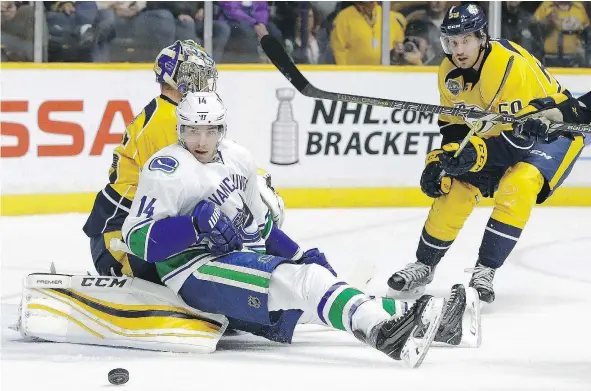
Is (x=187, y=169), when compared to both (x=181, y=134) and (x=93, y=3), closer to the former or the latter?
(x=181, y=134)

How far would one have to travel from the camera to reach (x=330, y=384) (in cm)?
307

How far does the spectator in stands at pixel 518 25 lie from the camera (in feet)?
24.5

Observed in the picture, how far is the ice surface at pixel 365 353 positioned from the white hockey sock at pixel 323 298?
5.0 inches

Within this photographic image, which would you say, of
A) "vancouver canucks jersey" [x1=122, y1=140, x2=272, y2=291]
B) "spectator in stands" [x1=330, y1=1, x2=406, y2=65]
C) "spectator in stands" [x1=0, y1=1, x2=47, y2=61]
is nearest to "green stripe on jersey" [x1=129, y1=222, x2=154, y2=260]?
"vancouver canucks jersey" [x1=122, y1=140, x2=272, y2=291]

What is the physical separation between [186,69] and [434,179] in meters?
1.01

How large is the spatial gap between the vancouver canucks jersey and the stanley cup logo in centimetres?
317

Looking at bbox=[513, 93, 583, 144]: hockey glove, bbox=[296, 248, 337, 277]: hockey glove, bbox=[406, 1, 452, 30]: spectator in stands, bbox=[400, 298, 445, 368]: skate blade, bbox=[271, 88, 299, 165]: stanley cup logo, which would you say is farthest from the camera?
bbox=[406, 1, 452, 30]: spectator in stands

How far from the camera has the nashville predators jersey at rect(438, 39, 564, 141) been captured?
14.7 feet

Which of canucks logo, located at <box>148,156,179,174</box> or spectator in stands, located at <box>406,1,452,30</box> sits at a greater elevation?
spectator in stands, located at <box>406,1,452,30</box>

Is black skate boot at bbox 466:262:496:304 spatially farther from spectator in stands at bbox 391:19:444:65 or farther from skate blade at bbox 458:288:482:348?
spectator in stands at bbox 391:19:444:65

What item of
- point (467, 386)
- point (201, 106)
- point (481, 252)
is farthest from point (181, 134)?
point (481, 252)

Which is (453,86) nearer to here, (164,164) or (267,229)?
(267,229)

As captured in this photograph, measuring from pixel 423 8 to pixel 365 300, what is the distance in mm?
4331

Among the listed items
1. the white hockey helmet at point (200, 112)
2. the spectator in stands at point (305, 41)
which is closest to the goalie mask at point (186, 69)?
the white hockey helmet at point (200, 112)
